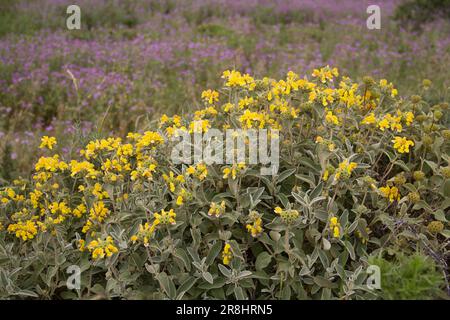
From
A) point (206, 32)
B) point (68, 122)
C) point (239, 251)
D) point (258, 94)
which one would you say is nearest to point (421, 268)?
point (239, 251)

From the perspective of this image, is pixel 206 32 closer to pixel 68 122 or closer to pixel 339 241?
pixel 68 122

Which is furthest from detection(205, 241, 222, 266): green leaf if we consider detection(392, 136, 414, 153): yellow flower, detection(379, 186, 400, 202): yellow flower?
detection(392, 136, 414, 153): yellow flower

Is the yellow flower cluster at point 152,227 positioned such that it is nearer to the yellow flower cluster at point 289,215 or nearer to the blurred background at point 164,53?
the yellow flower cluster at point 289,215

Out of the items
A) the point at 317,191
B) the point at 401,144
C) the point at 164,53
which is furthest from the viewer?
the point at 164,53

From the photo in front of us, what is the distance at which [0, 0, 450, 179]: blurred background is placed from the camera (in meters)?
5.00

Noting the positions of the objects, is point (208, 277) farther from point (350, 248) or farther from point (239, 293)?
point (350, 248)

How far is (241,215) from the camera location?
2.23m

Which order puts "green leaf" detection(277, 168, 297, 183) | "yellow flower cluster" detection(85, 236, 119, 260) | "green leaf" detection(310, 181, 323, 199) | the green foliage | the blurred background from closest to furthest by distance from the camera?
the green foliage < "yellow flower cluster" detection(85, 236, 119, 260) < "green leaf" detection(310, 181, 323, 199) < "green leaf" detection(277, 168, 297, 183) < the blurred background

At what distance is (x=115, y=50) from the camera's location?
6.60 metres

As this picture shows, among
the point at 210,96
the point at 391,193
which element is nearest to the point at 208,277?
the point at 391,193

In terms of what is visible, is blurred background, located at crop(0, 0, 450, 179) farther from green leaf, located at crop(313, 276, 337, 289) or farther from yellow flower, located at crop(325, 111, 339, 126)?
green leaf, located at crop(313, 276, 337, 289)

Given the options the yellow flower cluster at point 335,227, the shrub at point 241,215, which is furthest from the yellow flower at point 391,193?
the yellow flower cluster at point 335,227

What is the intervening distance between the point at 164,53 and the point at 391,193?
475 centimetres

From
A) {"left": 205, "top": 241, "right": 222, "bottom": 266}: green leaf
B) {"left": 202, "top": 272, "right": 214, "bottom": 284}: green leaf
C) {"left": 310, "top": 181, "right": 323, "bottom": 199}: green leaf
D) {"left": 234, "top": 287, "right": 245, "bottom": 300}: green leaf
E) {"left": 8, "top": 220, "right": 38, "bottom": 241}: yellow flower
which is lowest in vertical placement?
{"left": 234, "top": 287, "right": 245, "bottom": 300}: green leaf
